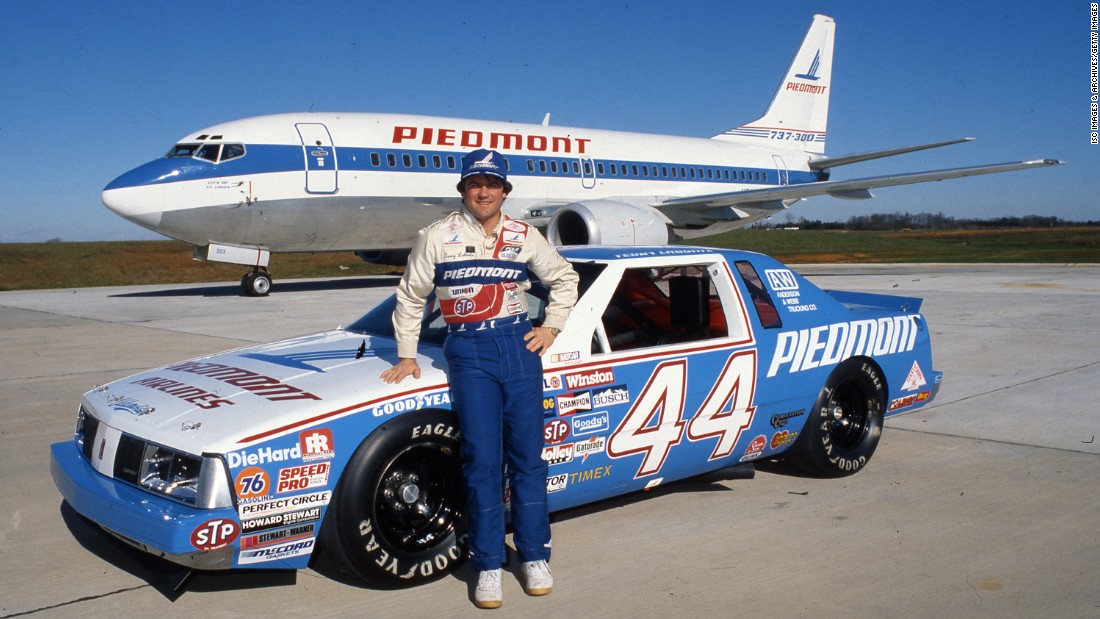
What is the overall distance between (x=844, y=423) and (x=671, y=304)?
1.24 m

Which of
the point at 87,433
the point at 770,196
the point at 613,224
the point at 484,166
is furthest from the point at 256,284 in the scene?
the point at 484,166

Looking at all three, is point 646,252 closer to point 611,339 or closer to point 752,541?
point 611,339

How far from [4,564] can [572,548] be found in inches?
94.2

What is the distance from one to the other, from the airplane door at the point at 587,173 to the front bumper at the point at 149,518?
18317 millimetres

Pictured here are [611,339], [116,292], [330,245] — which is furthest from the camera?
[116,292]

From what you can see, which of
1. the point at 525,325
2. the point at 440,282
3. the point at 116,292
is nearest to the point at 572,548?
the point at 525,325

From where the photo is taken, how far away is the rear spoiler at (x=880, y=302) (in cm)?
603

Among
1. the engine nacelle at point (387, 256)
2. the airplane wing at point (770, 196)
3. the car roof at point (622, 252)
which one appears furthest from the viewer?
the engine nacelle at point (387, 256)

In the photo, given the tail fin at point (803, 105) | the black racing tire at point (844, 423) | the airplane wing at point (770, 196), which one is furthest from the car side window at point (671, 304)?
the tail fin at point (803, 105)

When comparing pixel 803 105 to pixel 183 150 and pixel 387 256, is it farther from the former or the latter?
pixel 183 150

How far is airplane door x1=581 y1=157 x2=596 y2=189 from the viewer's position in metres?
21.5

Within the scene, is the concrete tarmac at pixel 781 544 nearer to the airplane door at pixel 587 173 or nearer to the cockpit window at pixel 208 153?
the cockpit window at pixel 208 153

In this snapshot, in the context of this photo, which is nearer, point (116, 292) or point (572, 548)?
point (572, 548)

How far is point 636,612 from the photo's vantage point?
3426mm
